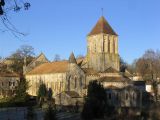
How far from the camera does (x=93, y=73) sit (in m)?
76.6

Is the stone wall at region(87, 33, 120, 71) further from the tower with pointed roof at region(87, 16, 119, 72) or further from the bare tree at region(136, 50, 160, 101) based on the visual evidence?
the bare tree at region(136, 50, 160, 101)

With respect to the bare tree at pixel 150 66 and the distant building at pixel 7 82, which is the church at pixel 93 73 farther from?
A: the bare tree at pixel 150 66

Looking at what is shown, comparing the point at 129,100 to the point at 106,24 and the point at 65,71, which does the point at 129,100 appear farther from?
the point at 106,24

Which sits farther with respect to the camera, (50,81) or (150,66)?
(150,66)

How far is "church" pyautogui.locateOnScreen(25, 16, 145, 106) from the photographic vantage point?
70625 mm

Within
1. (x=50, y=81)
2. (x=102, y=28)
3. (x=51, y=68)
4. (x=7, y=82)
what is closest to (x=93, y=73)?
(x=102, y=28)

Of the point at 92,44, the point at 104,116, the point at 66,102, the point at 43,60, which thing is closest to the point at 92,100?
the point at 104,116

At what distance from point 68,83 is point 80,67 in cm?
425

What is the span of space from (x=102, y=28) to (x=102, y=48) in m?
4.43

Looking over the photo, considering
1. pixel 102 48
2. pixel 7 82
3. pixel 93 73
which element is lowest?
pixel 7 82

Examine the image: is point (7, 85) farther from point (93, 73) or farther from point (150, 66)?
point (150, 66)

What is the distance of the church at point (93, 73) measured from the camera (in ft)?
232

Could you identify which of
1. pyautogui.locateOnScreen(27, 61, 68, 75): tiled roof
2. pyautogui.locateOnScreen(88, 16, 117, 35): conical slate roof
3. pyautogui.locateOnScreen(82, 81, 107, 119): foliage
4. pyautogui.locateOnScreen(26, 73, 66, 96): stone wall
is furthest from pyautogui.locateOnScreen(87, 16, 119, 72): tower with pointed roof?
pyautogui.locateOnScreen(82, 81, 107, 119): foliage

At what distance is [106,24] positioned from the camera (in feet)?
269
